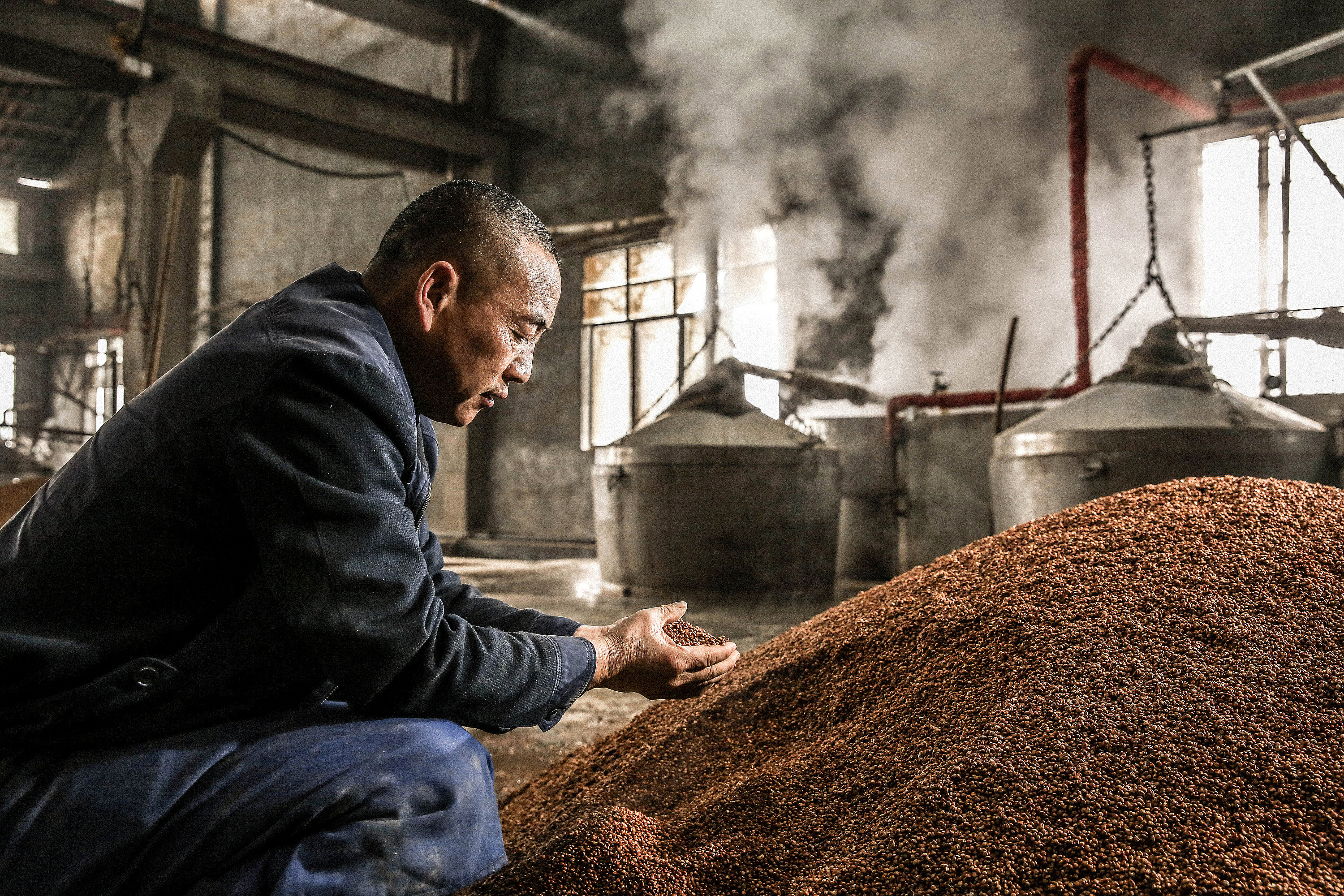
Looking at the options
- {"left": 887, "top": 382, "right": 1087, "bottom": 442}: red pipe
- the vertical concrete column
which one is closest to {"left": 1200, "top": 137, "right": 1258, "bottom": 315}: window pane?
{"left": 887, "top": 382, "right": 1087, "bottom": 442}: red pipe

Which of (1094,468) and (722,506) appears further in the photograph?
(722,506)

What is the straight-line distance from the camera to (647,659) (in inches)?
49.8

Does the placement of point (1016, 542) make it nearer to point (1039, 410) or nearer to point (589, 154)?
point (1039, 410)

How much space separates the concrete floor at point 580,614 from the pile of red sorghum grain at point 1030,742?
454mm

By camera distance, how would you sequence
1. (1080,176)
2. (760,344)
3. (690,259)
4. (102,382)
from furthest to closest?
(102,382) → (690,259) → (760,344) → (1080,176)

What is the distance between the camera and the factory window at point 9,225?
16.0m

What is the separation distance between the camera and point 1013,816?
3.98 feet

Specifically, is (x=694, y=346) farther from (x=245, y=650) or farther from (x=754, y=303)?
(x=245, y=650)

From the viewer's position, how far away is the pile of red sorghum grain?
1.16 m

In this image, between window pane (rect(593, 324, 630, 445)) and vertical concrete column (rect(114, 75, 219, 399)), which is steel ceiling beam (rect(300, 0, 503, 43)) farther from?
window pane (rect(593, 324, 630, 445))

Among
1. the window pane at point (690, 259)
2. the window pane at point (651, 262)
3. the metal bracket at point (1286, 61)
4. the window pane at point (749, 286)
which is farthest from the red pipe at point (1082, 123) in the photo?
the window pane at point (651, 262)

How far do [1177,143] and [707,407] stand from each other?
A: 3.73 m

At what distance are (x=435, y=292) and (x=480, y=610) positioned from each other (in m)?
0.54

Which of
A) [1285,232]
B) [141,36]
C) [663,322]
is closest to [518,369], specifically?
[1285,232]
